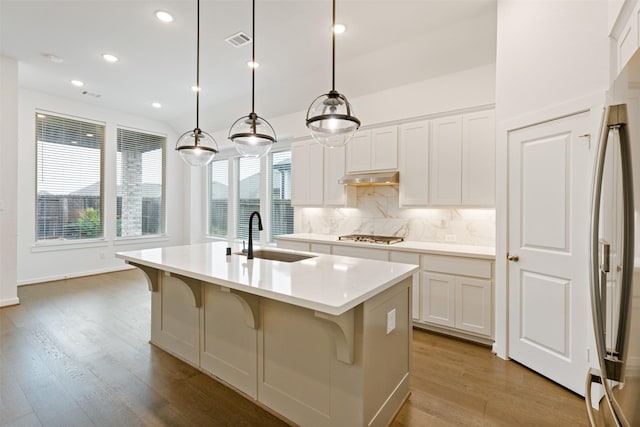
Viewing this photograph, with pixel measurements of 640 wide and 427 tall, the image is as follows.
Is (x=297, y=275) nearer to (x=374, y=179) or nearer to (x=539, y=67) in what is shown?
(x=374, y=179)

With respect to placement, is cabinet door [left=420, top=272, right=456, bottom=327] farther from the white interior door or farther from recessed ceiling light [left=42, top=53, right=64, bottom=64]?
recessed ceiling light [left=42, top=53, right=64, bottom=64]

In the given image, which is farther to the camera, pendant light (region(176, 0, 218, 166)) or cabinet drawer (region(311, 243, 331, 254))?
cabinet drawer (region(311, 243, 331, 254))

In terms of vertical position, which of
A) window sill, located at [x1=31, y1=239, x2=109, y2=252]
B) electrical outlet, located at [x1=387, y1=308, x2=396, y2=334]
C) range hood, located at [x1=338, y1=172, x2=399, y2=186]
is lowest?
electrical outlet, located at [x1=387, y1=308, x2=396, y2=334]

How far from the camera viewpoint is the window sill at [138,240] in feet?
20.1

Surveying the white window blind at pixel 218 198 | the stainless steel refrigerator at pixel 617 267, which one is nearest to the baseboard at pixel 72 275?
the white window blind at pixel 218 198

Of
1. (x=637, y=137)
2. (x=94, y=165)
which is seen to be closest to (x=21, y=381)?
(x=637, y=137)

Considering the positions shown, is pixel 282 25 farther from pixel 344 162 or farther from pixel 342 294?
pixel 342 294

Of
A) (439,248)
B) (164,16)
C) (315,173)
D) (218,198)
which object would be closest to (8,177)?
(164,16)

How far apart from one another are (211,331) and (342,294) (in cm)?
147

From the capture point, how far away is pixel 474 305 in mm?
3006

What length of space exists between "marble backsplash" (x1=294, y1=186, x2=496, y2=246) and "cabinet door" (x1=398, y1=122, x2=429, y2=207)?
339 millimetres

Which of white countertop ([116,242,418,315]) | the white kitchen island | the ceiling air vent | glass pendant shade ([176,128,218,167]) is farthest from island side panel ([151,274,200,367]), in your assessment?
the ceiling air vent

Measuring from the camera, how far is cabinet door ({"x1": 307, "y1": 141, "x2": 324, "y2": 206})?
4.60m

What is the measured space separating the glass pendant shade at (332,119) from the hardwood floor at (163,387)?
1.92 metres
